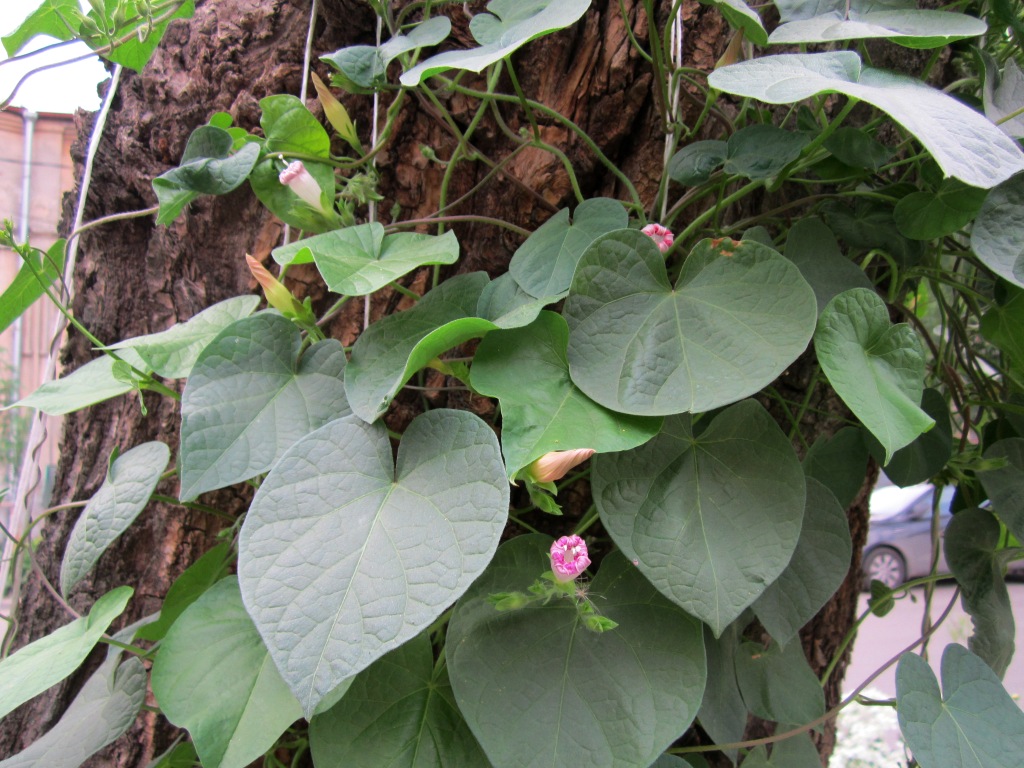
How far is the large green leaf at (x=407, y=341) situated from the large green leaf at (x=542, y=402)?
0.03 m

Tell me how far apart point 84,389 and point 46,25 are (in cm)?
37

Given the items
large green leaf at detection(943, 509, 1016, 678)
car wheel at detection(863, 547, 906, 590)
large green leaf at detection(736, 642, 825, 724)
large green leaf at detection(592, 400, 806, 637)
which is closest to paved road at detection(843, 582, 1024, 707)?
car wheel at detection(863, 547, 906, 590)

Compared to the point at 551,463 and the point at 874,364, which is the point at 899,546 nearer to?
the point at 874,364

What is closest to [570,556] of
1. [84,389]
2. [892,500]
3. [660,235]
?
[660,235]

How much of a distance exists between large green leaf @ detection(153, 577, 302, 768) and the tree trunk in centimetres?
23

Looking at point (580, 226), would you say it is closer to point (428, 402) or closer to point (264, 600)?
point (428, 402)

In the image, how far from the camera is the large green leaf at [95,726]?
0.59 meters

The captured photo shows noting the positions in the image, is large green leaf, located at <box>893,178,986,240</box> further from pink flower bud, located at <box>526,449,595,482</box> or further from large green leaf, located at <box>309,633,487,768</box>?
large green leaf, located at <box>309,633,487,768</box>

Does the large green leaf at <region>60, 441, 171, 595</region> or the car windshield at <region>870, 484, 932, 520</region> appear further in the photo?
the car windshield at <region>870, 484, 932, 520</region>

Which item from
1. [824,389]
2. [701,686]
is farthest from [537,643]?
[824,389]

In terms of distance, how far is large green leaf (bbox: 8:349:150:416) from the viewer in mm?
658

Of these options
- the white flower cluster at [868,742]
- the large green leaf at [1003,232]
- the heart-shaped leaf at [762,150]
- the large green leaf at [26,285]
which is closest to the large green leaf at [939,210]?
the large green leaf at [1003,232]

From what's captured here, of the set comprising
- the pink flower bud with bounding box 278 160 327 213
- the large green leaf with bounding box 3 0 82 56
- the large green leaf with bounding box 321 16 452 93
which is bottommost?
the pink flower bud with bounding box 278 160 327 213

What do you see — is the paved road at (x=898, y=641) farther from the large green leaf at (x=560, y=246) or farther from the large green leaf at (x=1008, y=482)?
the large green leaf at (x=560, y=246)
